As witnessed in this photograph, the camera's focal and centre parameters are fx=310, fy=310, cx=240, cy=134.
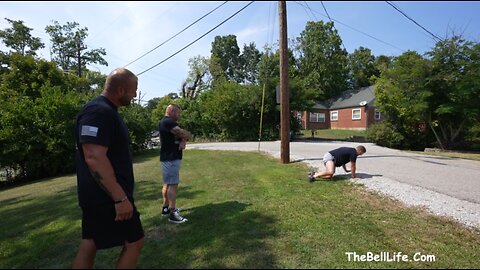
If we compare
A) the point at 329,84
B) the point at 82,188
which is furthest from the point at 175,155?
the point at 329,84

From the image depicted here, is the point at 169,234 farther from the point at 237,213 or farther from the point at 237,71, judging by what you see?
the point at 237,71

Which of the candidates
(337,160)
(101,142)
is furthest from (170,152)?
(337,160)

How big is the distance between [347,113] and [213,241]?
119 ft

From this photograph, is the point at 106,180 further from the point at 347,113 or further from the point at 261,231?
the point at 347,113

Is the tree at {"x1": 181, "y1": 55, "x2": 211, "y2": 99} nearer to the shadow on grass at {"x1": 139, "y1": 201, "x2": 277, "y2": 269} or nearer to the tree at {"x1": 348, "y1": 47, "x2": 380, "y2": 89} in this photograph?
the tree at {"x1": 348, "y1": 47, "x2": 380, "y2": 89}

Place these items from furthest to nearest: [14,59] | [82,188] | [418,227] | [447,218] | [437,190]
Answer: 1. [14,59]
2. [437,190]
3. [447,218]
4. [418,227]
5. [82,188]

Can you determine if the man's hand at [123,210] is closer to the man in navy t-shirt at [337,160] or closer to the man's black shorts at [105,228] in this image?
the man's black shorts at [105,228]

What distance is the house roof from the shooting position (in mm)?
35500

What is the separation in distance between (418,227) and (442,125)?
63.4ft

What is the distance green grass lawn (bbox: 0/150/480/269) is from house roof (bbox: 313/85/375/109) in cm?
3135

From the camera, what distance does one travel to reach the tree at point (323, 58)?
145 ft

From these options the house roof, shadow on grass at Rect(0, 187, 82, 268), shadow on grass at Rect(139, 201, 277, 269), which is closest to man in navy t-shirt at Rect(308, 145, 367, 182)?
shadow on grass at Rect(139, 201, 277, 269)

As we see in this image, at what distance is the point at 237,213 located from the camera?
4.91 metres

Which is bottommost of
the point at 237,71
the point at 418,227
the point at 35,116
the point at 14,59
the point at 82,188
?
the point at 418,227
